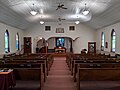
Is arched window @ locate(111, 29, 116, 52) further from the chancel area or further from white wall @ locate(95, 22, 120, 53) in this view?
white wall @ locate(95, 22, 120, 53)

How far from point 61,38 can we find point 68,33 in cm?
247

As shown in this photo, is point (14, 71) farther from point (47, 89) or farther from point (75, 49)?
point (75, 49)

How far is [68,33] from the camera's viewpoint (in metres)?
22.5

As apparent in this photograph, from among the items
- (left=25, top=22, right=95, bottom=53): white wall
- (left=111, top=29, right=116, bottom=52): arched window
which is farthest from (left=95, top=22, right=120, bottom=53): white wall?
(left=25, top=22, right=95, bottom=53): white wall

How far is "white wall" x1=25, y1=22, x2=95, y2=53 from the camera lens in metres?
22.3

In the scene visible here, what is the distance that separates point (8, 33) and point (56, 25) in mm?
7951

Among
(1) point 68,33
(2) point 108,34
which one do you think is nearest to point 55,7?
(2) point 108,34

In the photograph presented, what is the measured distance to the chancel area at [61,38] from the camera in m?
6.45

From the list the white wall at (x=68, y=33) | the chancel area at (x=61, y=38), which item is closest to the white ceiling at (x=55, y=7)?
the chancel area at (x=61, y=38)

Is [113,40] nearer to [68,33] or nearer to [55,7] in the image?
[55,7]

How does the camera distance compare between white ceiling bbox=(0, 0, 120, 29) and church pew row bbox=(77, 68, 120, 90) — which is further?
white ceiling bbox=(0, 0, 120, 29)

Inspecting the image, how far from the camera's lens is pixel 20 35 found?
2042 centimetres

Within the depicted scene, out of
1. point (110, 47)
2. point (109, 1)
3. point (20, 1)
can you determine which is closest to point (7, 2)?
point (20, 1)

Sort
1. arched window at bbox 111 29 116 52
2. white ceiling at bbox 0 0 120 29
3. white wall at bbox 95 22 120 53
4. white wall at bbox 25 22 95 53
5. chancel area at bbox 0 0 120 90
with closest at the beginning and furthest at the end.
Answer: chancel area at bbox 0 0 120 90
white ceiling at bbox 0 0 120 29
white wall at bbox 95 22 120 53
arched window at bbox 111 29 116 52
white wall at bbox 25 22 95 53
